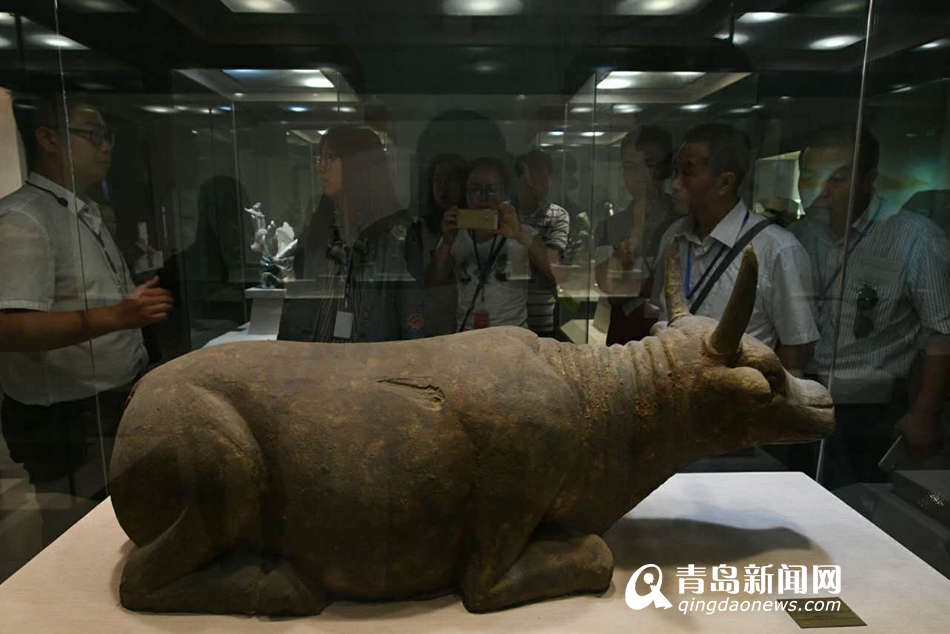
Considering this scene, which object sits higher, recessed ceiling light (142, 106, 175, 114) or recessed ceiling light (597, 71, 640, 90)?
recessed ceiling light (597, 71, 640, 90)

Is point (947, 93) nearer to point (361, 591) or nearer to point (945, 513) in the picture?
point (945, 513)

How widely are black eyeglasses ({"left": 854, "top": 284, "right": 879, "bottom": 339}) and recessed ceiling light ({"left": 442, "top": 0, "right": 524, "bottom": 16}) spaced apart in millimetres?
2067

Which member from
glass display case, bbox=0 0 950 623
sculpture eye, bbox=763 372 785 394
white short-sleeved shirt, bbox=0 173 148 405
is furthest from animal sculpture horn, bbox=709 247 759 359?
white short-sleeved shirt, bbox=0 173 148 405

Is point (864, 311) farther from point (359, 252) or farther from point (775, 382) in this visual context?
point (359, 252)

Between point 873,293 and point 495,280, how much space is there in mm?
1814

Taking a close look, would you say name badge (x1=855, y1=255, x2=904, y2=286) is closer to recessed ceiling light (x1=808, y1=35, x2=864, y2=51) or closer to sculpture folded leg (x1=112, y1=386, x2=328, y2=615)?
recessed ceiling light (x1=808, y1=35, x2=864, y2=51)

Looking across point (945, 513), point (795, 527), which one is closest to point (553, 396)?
point (795, 527)

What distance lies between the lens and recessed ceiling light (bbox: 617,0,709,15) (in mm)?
2523

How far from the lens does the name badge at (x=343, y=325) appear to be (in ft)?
8.48

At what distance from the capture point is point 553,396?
5.82 ft

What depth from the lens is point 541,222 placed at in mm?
2633

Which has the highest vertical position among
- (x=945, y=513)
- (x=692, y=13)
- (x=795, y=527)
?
(x=692, y=13)

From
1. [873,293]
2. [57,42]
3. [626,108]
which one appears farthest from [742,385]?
[57,42]

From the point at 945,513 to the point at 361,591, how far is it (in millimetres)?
2721
